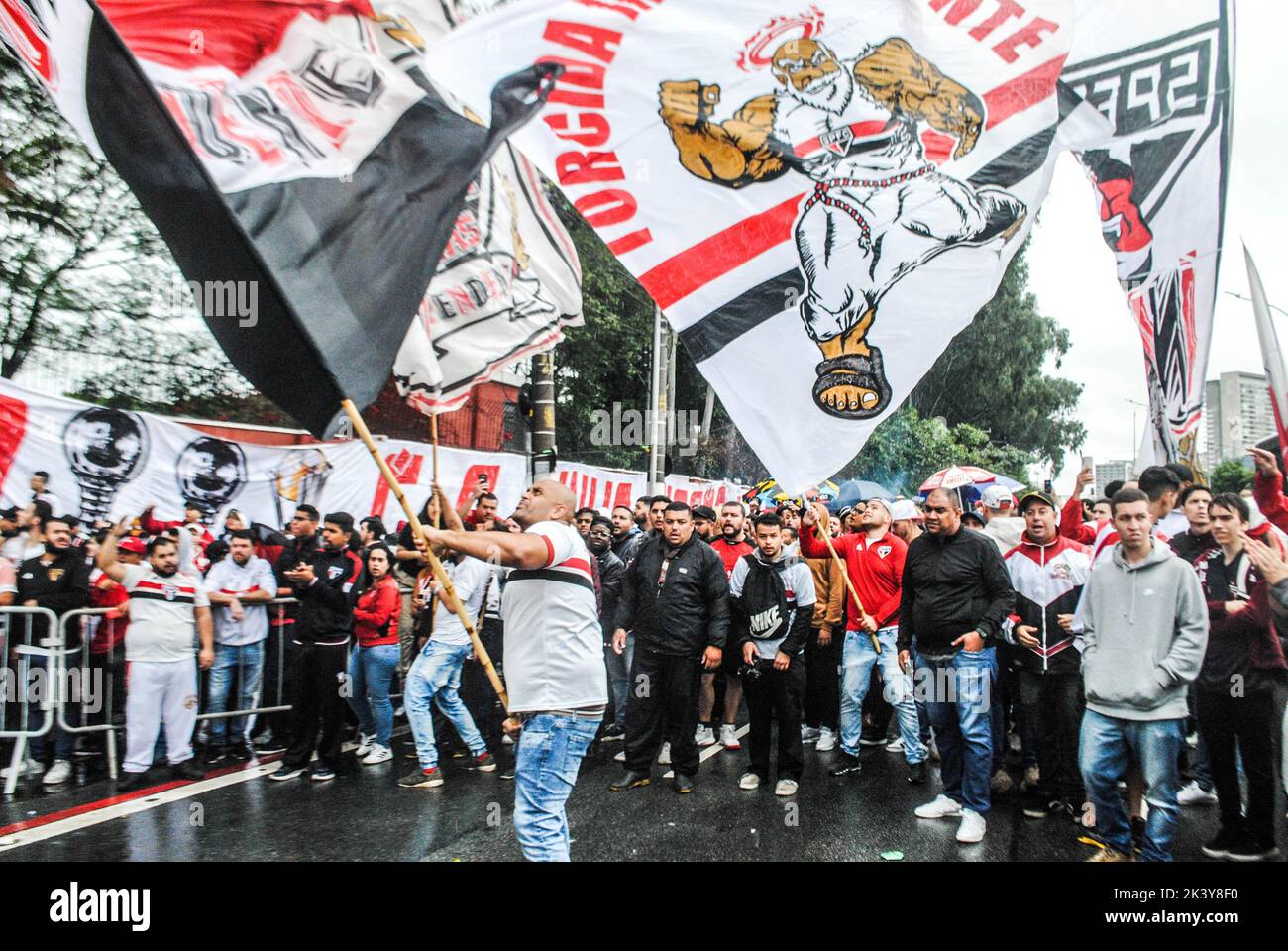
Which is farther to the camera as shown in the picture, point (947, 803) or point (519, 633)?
point (947, 803)

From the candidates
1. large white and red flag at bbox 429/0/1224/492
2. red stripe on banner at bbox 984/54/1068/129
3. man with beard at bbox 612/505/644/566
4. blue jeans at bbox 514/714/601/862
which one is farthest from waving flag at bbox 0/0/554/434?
man with beard at bbox 612/505/644/566

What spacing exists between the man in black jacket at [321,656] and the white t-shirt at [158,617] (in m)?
0.77

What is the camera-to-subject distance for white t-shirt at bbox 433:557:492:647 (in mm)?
7102

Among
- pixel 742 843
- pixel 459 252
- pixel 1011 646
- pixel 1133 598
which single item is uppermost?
pixel 459 252

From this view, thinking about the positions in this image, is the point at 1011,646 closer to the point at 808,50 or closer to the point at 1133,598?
the point at 1133,598

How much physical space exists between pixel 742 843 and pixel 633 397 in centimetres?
2535

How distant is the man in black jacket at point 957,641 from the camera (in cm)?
572

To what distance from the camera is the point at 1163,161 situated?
4723 mm

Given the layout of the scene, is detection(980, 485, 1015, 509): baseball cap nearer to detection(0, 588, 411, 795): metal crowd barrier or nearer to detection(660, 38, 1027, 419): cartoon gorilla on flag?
detection(660, 38, 1027, 419): cartoon gorilla on flag

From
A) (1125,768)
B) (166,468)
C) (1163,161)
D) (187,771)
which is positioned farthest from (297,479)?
(1163,161)

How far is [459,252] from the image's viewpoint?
5.63 meters

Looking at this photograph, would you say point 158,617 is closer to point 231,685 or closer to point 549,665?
point 231,685

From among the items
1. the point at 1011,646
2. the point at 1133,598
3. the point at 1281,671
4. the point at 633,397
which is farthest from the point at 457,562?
the point at 633,397

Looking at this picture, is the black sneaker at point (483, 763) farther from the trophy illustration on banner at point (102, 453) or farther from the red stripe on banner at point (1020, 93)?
the red stripe on banner at point (1020, 93)
